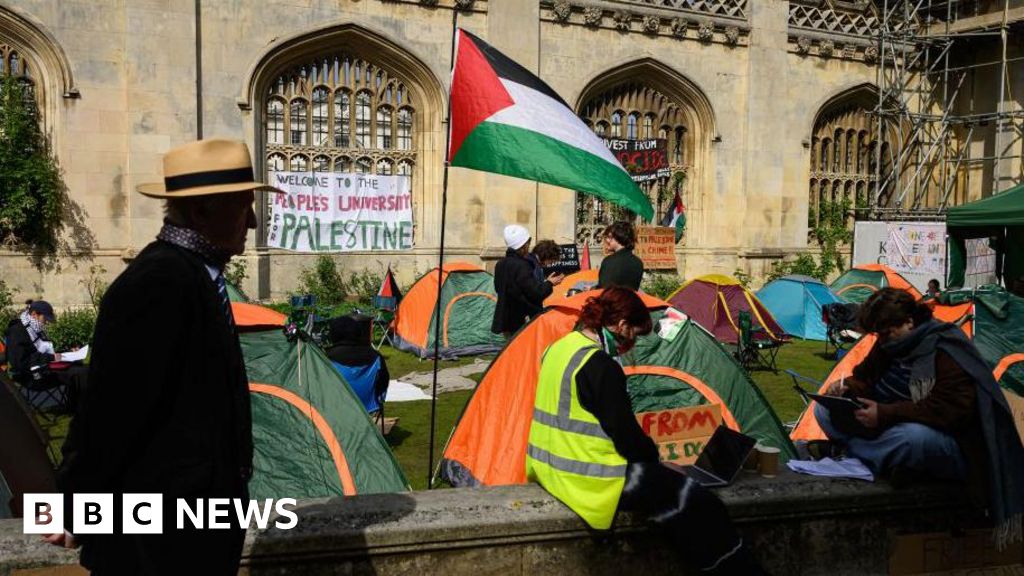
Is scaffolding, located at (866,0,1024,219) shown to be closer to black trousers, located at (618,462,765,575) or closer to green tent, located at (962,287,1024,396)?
green tent, located at (962,287,1024,396)

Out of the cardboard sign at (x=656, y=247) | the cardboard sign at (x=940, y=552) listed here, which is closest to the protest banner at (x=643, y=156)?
the cardboard sign at (x=656, y=247)

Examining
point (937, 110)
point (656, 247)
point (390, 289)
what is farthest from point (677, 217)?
point (937, 110)

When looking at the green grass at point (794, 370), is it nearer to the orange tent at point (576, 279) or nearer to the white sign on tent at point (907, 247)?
the orange tent at point (576, 279)

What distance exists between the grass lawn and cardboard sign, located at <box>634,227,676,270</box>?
456cm

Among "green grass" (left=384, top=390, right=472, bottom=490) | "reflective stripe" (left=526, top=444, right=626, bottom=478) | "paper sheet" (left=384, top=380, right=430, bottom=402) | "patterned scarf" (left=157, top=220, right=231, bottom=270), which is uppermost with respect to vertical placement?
"patterned scarf" (left=157, top=220, right=231, bottom=270)

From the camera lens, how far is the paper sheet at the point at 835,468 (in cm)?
401

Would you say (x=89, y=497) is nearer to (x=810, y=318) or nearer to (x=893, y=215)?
(x=810, y=318)

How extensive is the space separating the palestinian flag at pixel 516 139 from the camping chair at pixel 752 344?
672cm

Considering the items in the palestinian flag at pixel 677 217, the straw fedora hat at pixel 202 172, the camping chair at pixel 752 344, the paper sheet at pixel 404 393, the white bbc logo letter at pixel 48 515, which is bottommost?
the paper sheet at pixel 404 393

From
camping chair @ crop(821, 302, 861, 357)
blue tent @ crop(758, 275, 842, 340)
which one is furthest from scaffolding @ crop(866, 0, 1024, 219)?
camping chair @ crop(821, 302, 861, 357)

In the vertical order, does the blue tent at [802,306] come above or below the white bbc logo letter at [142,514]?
below

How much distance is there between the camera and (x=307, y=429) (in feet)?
18.0

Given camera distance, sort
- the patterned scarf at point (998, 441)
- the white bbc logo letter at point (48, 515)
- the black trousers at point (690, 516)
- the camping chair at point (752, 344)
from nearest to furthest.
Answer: the white bbc logo letter at point (48, 515) → the black trousers at point (690, 516) → the patterned scarf at point (998, 441) → the camping chair at point (752, 344)

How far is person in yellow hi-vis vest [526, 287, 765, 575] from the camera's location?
3467mm
